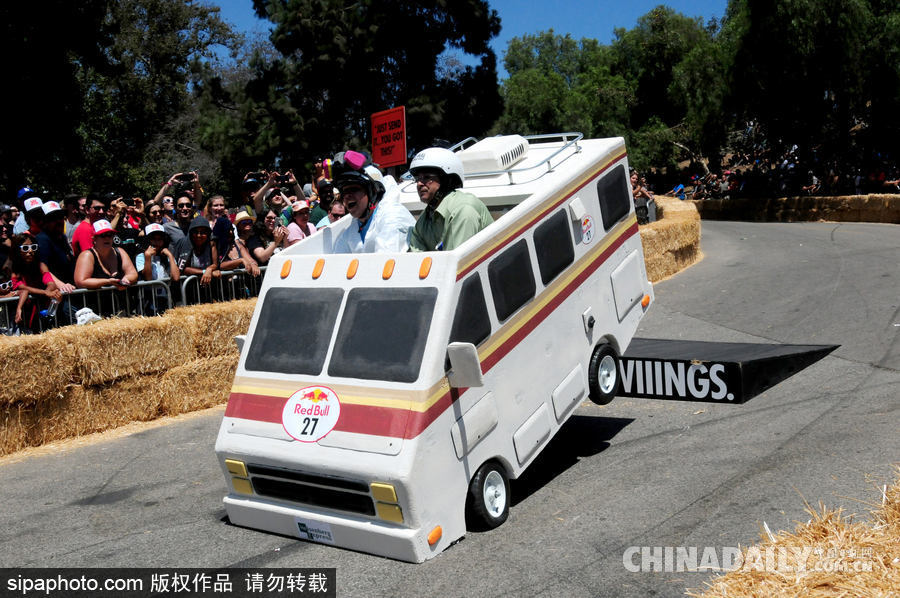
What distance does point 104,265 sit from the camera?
1089cm

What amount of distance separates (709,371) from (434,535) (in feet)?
12.0

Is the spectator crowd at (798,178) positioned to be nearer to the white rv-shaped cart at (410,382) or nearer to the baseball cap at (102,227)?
the white rv-shaped cart at (410,382)

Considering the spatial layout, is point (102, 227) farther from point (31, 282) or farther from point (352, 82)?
point (352, 82)

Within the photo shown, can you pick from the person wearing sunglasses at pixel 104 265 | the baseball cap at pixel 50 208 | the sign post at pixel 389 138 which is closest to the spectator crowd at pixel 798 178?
the sign post at pixel 389 138

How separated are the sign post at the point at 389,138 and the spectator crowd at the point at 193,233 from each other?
3.05m

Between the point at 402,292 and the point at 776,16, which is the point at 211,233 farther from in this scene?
the point at 776,16

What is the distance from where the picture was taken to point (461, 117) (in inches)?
1453

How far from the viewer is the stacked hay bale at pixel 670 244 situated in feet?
63.2

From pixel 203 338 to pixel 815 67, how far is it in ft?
106

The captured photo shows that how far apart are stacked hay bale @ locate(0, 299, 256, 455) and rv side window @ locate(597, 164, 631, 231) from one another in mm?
5157

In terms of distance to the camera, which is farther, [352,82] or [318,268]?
[352,82]

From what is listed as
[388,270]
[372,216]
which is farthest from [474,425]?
[372,216]

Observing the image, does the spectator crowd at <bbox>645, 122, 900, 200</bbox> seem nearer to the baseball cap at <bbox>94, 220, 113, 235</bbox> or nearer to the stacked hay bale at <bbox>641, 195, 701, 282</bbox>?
the stacked hay bale at <bbox>641, 195, 701, 282</bbox>

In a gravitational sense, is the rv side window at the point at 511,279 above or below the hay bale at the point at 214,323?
above
